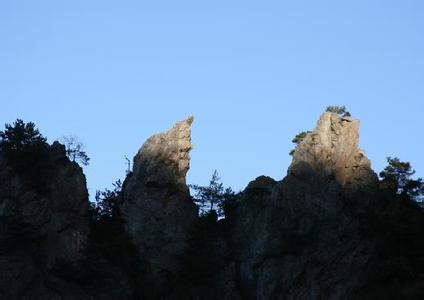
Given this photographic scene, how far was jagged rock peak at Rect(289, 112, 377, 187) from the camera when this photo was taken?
93938mm

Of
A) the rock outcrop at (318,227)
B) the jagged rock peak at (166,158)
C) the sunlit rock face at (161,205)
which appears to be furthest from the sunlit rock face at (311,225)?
the jagged rock peak at (166,158)

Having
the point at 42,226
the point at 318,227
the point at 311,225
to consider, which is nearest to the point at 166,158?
the point at 42,226

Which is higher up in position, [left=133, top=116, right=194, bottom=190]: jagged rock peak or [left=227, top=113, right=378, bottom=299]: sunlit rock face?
[left=133, top=116, right=194, bottom=190]: jagged rock peak

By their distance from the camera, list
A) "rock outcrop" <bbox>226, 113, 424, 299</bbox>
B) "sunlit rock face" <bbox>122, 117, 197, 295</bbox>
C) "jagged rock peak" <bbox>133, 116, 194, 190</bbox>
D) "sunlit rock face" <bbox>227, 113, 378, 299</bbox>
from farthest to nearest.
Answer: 1. "jagged rock peak" <bbox>133, 116, 194, 190</bbox>
2. "sunlit rock face" <bbox>122, 117, 197, 295</bbox>
3. "sunlit rock face" <bbox>227, 113, 378, 299</bbox>
4. "rock outcrop" <bbox>226, 113, 424, 299</bbox>

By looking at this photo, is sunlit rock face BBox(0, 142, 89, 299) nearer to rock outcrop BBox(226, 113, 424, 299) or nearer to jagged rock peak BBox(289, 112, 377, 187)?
rock outcrop BBox(226, 113, 424, 299)

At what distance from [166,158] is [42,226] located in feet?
55.2

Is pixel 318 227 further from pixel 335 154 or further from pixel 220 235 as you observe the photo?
pixel 220 235

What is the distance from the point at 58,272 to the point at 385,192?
1442 inches

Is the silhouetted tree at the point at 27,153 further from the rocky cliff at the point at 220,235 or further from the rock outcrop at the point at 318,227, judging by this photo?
the rock outcrop at the point at 318,227

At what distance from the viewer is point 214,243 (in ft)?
313

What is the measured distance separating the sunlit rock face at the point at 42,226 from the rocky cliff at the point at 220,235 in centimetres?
12

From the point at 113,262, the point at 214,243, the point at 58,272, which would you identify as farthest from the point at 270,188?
the point at 58,272

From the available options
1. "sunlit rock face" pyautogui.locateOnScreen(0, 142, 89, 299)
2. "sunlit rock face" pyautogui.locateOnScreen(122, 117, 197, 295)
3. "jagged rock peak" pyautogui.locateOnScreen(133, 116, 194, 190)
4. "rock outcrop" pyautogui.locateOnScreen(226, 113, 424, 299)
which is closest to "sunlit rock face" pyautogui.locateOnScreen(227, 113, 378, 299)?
"rock outcrop" pyautogui.locateOnScreen(226, 113, 424, 299)

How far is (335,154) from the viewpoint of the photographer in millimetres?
95812
